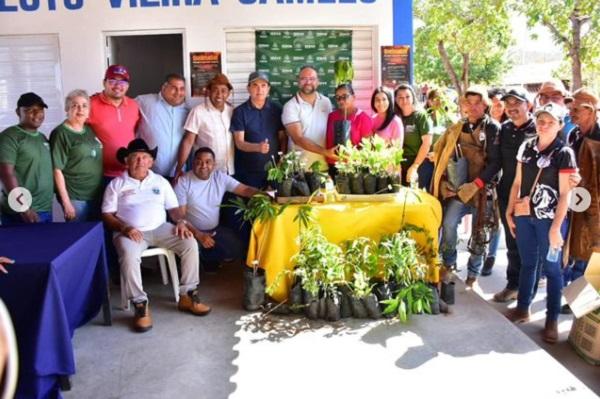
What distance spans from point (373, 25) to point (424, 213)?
2.35 m

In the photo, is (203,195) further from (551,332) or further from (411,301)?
(551,332)

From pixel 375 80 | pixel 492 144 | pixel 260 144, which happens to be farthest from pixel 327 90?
pixel 492 144

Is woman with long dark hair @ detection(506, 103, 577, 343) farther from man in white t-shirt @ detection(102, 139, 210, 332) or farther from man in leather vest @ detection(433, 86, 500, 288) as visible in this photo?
man in white t-shirt @ detection(102, 139, 210, 332)

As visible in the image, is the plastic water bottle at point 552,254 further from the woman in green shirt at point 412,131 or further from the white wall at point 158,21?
the white wall at point 158,21

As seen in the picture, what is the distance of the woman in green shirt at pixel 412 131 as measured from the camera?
4.74m

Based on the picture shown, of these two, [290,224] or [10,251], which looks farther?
[290,224]

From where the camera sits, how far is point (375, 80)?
560 cm

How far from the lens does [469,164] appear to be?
4.39 metres

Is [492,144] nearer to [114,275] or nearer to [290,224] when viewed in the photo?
[290,224]

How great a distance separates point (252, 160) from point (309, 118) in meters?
0.61

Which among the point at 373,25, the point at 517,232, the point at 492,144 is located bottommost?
the point at 517,232

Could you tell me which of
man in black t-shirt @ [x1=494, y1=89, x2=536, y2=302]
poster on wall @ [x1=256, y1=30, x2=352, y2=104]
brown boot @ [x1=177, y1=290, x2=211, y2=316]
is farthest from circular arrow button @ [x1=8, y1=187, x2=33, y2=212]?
man in black t-shirt @ [x1=494, y1=89, x2=536, y2=302]

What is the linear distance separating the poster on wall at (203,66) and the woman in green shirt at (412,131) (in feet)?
5.84

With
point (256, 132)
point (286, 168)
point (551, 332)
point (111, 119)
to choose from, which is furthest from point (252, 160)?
point (551, 332)
